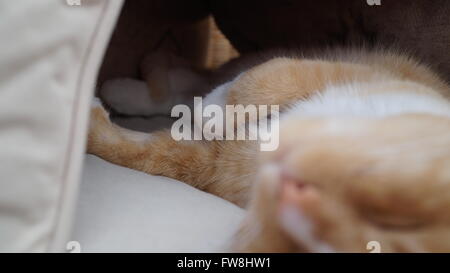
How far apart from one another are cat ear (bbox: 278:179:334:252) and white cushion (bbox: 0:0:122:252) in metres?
0.25

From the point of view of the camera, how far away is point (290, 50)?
139 centimetres

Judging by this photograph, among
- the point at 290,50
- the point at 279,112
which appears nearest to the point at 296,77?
the point at 279,112

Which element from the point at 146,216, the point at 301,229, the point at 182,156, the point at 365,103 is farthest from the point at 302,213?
the point at 182,156

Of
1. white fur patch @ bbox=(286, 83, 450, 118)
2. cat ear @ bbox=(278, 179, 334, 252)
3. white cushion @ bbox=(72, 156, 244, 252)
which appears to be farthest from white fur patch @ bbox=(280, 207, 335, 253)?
white fur patch @ bbox=(286, 83, 450, 118)

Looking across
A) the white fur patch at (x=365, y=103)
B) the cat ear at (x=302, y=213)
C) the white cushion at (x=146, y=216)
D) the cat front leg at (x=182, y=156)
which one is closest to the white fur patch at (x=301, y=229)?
the cat ear at (x=302, y=213)

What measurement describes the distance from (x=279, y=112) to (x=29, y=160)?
1.62ft

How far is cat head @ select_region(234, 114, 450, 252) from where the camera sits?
58 cm

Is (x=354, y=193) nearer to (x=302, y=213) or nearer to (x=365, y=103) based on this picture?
(x=302, y=213)

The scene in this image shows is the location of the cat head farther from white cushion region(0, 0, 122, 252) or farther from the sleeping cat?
white cushion region(0, 0, 122, 252)

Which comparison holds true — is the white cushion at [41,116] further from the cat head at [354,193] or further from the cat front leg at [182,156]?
the cat front leg at [182,156]

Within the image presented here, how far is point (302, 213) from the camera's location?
59 cm

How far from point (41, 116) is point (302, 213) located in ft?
1.01
